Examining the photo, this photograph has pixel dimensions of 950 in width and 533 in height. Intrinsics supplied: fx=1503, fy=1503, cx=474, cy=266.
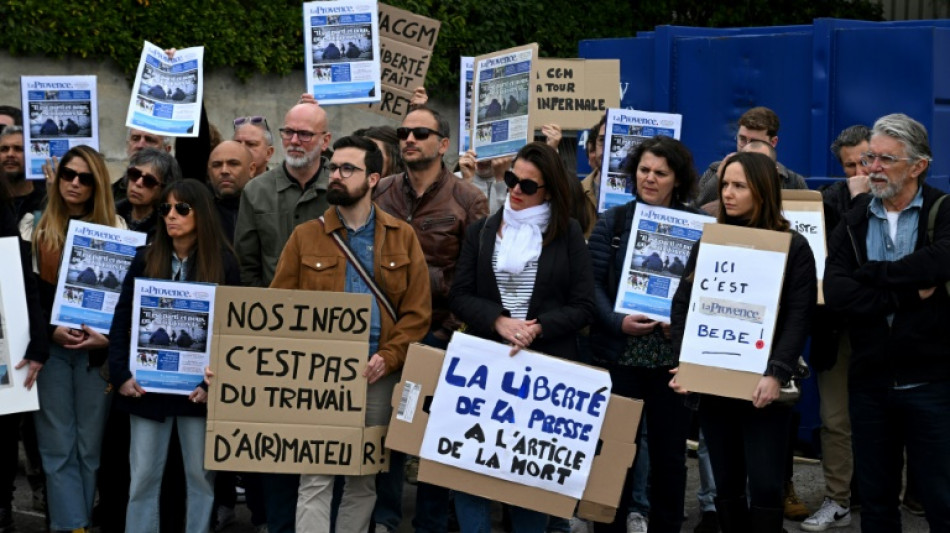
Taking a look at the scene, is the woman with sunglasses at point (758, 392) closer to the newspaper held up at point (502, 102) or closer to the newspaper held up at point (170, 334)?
the newspaper held up at point (502, 102)

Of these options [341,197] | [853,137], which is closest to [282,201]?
[341,197]

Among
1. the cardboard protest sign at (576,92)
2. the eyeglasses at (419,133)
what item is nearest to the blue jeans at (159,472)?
the eyeglasses at (419,133)

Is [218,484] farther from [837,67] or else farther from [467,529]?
[837,67]

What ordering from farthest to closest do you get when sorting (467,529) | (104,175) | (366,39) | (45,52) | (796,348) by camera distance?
1. (45,52)
2. (366,39)
3. (104,175)
4. (467,529)
5. (796,348)

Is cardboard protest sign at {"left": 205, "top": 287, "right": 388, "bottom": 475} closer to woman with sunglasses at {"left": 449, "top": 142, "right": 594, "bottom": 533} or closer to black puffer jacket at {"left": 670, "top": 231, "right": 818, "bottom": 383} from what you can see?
woman with sunglasses at {"left": 449, "top": 142, "right": 594, "bottom": 533}

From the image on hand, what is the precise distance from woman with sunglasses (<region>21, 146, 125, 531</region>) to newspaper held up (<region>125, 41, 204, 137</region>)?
103 cm

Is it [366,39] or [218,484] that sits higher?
[366,39]

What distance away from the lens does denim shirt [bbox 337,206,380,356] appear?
7211 mm

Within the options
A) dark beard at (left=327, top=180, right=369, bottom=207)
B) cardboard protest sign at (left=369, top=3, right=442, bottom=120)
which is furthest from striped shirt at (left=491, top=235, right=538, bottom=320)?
cardboard protest sign at (left=369, top=3, right=442, bottom=120)

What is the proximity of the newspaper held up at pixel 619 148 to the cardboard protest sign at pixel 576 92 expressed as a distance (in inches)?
42.7

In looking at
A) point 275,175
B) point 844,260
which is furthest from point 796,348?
point 275,175

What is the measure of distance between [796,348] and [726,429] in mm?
508

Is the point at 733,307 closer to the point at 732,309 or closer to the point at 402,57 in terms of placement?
the point at 732,309

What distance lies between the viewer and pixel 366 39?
933cm
